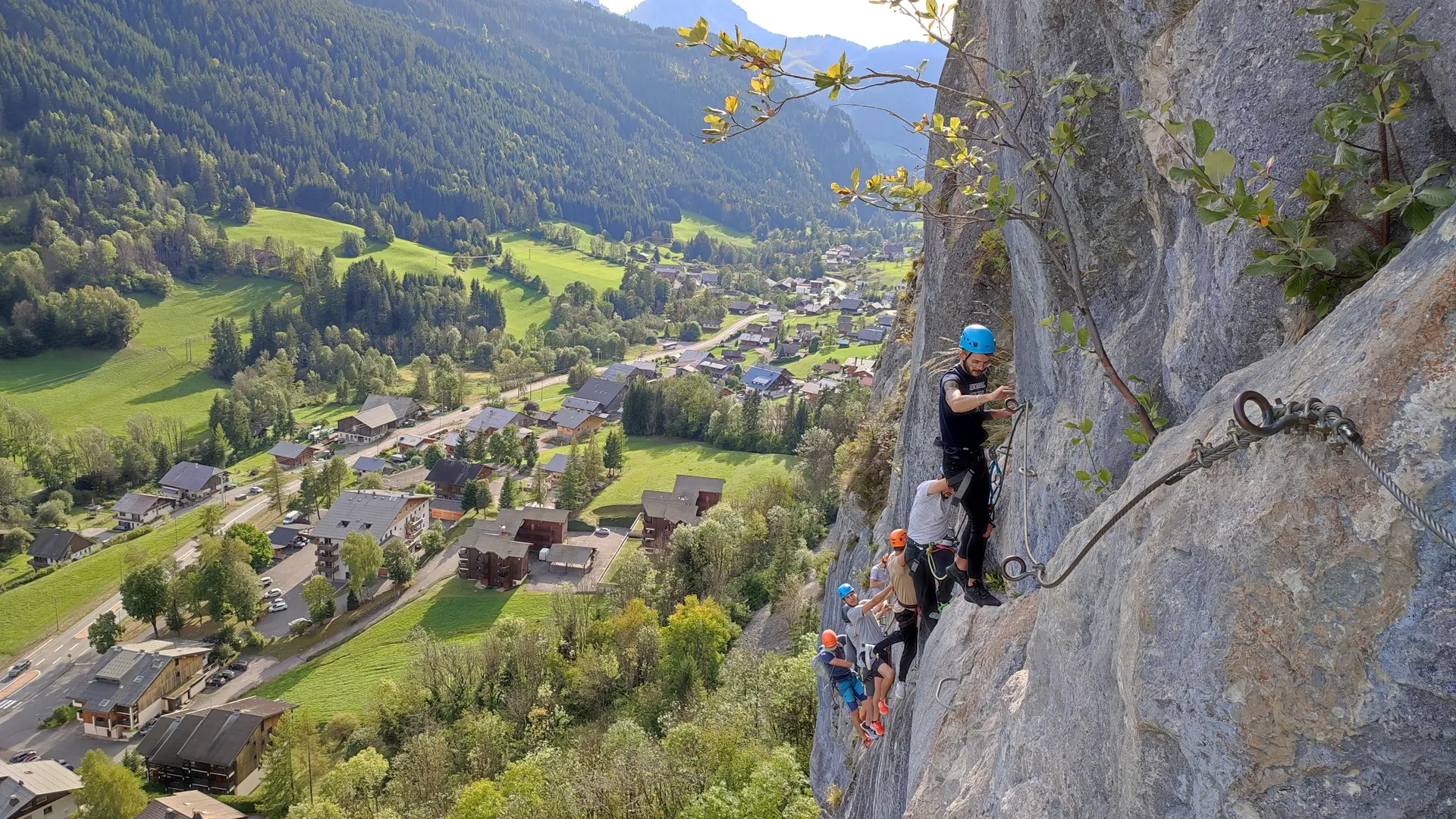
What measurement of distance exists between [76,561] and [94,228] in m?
124

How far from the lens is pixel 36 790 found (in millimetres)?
38875

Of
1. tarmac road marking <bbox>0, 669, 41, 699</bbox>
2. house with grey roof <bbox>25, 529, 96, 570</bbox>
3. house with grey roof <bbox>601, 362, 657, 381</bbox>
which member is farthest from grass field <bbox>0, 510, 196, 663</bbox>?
house with grey roof <bbox>601, 362, 657, 381</bbox>

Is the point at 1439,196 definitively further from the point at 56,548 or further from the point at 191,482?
the point at 191,482

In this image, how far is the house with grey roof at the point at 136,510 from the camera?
7475 cm

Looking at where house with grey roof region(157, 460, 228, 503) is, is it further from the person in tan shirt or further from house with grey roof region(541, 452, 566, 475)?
the person in tan shirt

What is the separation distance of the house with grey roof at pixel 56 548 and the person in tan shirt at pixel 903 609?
80388 millimetres

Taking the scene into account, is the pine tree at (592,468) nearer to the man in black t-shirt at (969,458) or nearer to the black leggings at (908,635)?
the black leggings at (908,635)

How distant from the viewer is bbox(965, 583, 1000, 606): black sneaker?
8078 mm

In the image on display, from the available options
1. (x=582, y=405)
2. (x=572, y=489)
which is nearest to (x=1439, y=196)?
(x=572, y=489)

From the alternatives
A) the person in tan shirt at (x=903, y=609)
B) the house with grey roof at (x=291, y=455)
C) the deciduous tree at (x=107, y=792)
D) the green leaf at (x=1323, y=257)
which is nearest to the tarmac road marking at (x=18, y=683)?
the deciduous tree at (x=107, y=792)

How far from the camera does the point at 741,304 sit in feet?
539

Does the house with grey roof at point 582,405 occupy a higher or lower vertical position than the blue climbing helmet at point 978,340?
lower

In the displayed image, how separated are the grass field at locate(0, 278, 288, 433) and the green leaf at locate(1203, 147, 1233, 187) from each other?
114489mm

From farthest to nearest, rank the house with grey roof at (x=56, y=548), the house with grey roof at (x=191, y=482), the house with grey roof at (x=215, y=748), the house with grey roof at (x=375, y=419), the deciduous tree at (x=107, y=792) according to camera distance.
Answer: the house with grey roof at (x=375, y=419) → the house with grey roof at (x=191, y=482) → the house with grey roof at (x=56, y=548) → the house with grey roof at (x=215, y=748) → the deciduous tree at (x=107, y=792)
